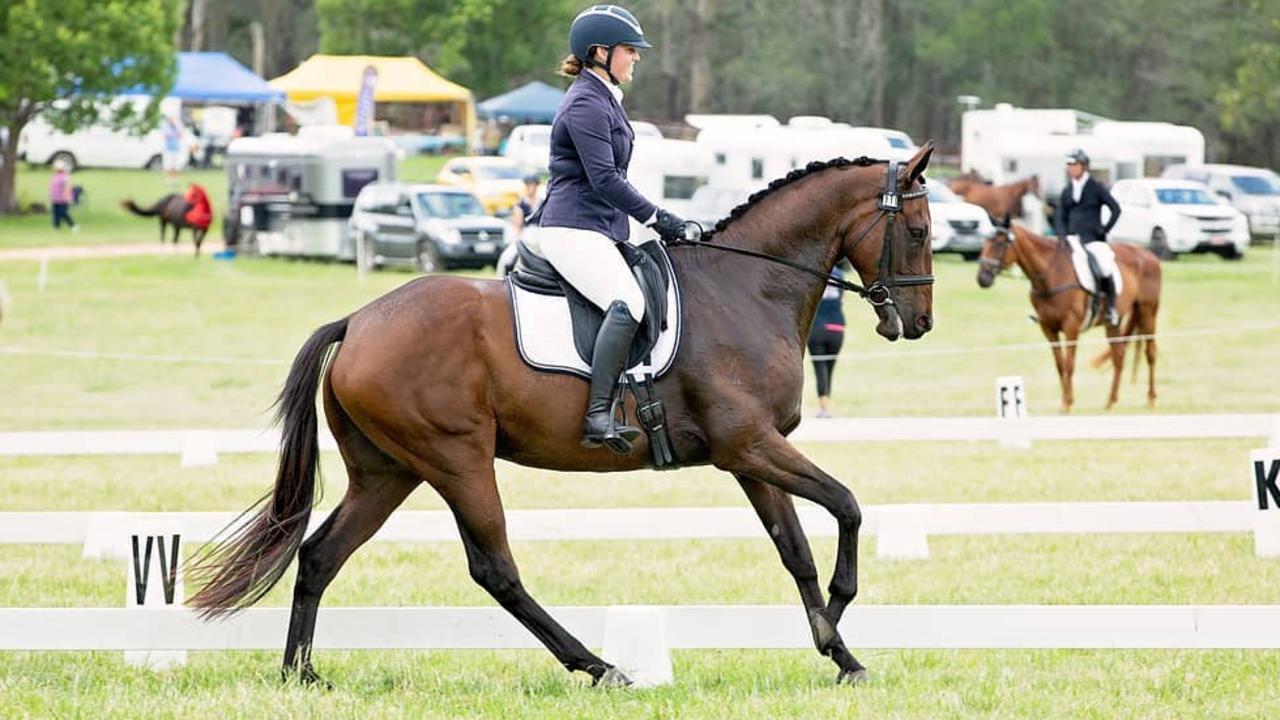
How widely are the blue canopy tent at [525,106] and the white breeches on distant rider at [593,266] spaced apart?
5597 centimetres

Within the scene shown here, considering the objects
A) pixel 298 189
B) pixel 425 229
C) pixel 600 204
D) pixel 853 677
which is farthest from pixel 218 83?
pixel 853 677

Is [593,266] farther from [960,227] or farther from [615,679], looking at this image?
[960,227]

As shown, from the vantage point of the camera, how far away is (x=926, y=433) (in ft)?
44.0

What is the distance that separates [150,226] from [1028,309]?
26.0m

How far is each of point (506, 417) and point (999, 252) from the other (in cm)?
1393

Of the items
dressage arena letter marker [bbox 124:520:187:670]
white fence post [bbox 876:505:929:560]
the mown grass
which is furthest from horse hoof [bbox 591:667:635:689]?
the mown grass

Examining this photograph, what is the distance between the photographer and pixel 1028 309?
30.6 m

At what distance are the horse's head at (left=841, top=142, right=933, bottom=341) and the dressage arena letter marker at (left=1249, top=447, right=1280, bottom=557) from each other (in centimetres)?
259

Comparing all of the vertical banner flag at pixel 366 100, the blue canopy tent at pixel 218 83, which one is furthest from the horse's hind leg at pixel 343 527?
the blue canopy tent at pixel 218 83

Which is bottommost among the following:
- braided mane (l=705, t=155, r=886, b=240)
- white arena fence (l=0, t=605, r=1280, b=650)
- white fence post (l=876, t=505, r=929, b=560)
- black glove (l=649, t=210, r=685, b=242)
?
white fence post (l=876, t=505, r=929, b=560)

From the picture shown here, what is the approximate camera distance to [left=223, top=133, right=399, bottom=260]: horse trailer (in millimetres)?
38219

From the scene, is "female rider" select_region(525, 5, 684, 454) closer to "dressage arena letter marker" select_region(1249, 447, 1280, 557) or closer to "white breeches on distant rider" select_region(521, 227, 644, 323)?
"white breeches on distant rider" select_region(521, 227, 644, 323)

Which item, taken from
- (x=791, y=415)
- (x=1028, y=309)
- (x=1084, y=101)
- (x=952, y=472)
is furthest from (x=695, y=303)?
(x=1084, y=101)

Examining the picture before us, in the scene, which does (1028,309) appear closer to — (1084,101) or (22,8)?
(22,8)
